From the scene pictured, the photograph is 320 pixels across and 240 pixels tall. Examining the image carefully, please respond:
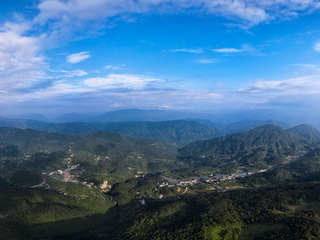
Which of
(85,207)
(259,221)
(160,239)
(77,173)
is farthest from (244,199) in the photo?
(77,173)

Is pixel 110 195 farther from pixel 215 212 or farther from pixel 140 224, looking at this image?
pixel 215 212

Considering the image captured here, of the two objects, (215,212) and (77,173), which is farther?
(77,173)

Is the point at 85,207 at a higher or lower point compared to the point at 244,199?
lower

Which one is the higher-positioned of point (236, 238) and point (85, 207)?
point (236, 238)

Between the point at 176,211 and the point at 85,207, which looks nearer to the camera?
the point at 176,211

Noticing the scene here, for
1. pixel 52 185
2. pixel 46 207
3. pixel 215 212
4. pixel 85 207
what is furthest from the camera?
pixel 52 185

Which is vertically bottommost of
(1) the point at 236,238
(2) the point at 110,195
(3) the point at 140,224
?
(2) the point at 110,195

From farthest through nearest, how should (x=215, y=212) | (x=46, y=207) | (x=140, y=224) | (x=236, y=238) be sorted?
1. (x=46, y=207)
2. (x=140, y=224)
3. (x=215, y=212)
4. (x=236, y=238)

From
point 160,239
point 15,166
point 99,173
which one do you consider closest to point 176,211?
point 160,239

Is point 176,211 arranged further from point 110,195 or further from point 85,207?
point 110,195
